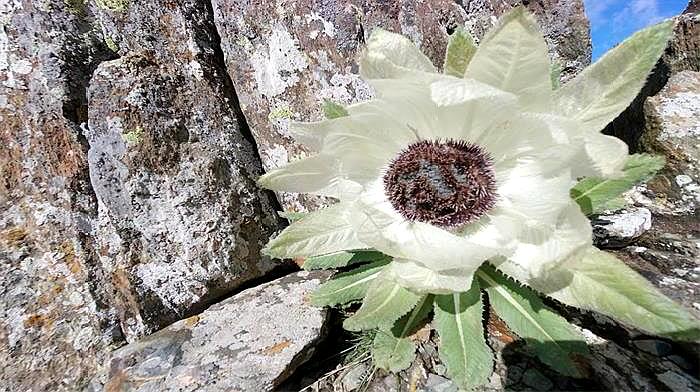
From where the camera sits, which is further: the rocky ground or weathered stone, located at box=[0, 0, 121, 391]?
weathered stone, located at box=[0, 0, 121, 391]

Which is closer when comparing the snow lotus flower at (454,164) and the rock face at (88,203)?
the snow lotus flower at (454,164)

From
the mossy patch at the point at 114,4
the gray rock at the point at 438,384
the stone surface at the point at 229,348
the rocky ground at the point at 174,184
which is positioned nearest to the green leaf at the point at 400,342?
the gray rock at the point at 438,384

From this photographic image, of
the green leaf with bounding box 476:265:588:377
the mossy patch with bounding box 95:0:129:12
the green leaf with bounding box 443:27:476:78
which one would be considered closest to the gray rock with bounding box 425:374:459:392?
the green leaf with bounding box 476:265:588:377

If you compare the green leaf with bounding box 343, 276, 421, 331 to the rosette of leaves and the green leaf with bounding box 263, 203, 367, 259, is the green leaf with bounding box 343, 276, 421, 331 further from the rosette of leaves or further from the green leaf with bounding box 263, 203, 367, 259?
the green leaf with bounding box 263, 203, 367, 259

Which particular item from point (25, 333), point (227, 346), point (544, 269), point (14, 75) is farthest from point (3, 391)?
point (544, 269)

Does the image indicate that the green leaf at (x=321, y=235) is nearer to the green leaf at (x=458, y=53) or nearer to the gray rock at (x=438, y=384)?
the green leaf at (x=458, y=53)
